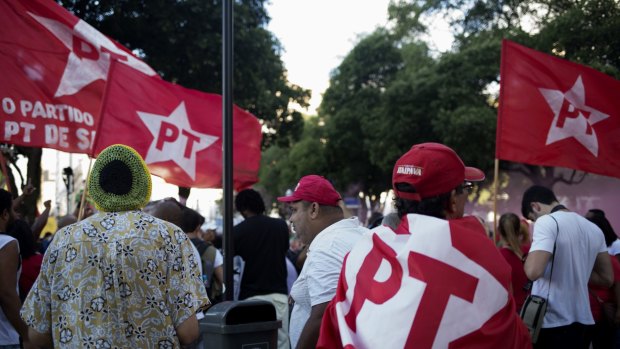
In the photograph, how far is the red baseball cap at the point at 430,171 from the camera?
282 centimetres

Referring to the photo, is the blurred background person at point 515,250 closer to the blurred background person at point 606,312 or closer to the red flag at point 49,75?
the blurred background person at point 606,312

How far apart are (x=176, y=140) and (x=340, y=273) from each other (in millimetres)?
5930

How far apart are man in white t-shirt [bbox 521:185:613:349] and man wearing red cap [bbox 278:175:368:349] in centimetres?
160

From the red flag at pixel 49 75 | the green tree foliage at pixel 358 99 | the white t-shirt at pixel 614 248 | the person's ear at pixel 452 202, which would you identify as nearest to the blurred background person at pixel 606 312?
the white t-shirt at pixel 614 248

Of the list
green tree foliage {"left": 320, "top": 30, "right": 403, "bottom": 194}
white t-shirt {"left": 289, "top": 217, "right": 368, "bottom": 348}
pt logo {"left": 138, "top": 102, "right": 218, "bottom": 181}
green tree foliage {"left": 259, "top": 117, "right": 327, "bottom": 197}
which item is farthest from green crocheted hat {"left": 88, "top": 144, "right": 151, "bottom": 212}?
green tree foliage {"left": 259, "top": 117, "right": 327, "bottom": 197}

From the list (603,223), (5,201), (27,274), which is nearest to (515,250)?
(603,223)

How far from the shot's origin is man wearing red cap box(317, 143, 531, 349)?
260 centimetres

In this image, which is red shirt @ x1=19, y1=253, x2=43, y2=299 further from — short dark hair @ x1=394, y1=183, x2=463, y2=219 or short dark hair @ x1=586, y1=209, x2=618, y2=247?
short dark hair @ x1=586, y1=209, x2=618, y2=247

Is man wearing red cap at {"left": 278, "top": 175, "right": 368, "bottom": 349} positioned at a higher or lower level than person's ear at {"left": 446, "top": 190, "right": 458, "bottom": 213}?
lower

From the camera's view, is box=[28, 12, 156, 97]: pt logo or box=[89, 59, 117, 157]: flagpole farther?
box=[28, 12, 156, 97]: pt logo

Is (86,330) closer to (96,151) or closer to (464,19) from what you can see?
(96,151)

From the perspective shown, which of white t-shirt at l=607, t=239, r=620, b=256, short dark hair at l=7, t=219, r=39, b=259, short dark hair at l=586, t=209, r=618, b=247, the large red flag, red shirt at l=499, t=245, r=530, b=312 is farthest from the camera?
the large red flag

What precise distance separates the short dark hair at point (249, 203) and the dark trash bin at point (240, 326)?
120 inches

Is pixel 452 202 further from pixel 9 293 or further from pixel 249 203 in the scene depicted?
pixel 249 203
